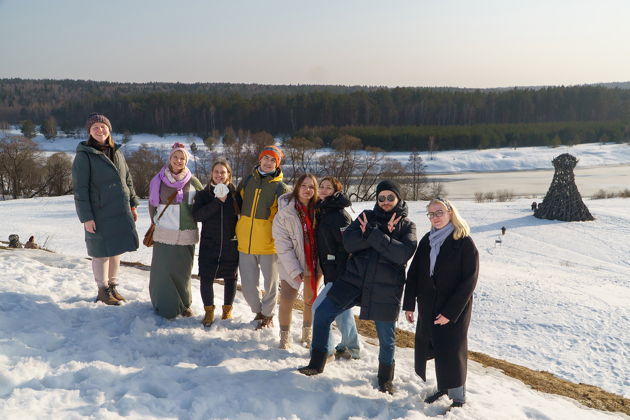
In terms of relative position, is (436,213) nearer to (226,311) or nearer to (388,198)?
(388,198)

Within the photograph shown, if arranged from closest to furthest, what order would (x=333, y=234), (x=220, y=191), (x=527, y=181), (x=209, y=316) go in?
(x=333, y=234) < (x=220, y=191) < (x=209, y=316) < (x=527, y=181)

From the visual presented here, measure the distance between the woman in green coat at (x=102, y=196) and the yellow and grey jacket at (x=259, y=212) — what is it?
122 centimetres

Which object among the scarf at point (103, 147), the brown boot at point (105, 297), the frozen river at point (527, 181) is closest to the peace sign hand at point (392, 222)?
the scarf at point (103, 147)

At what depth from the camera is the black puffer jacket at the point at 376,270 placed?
142 inches

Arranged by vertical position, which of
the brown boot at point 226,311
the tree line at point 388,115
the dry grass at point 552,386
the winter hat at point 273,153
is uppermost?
the tree line at point 388,115

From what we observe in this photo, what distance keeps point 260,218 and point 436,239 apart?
167 cm

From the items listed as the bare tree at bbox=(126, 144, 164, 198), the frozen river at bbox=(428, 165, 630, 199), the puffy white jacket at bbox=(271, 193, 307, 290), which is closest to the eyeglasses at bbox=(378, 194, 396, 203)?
the puffy white jacket at bbox=(271, 193, 307, 290)

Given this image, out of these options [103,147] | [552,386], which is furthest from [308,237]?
[552,386]

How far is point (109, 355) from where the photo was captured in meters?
3.80

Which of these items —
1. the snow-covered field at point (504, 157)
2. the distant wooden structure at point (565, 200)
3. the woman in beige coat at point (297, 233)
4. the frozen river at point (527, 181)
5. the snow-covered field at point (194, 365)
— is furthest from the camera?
the snow-covered field at point (504, 157)

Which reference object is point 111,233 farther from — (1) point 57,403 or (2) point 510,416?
(2) point 510,416

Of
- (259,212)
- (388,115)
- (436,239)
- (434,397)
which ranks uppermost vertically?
(388,115)

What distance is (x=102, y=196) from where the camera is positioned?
14.5 feet

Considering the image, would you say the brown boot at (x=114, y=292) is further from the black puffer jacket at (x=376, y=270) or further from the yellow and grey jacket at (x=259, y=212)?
the black puffer jacket at (x=376, y=270)
